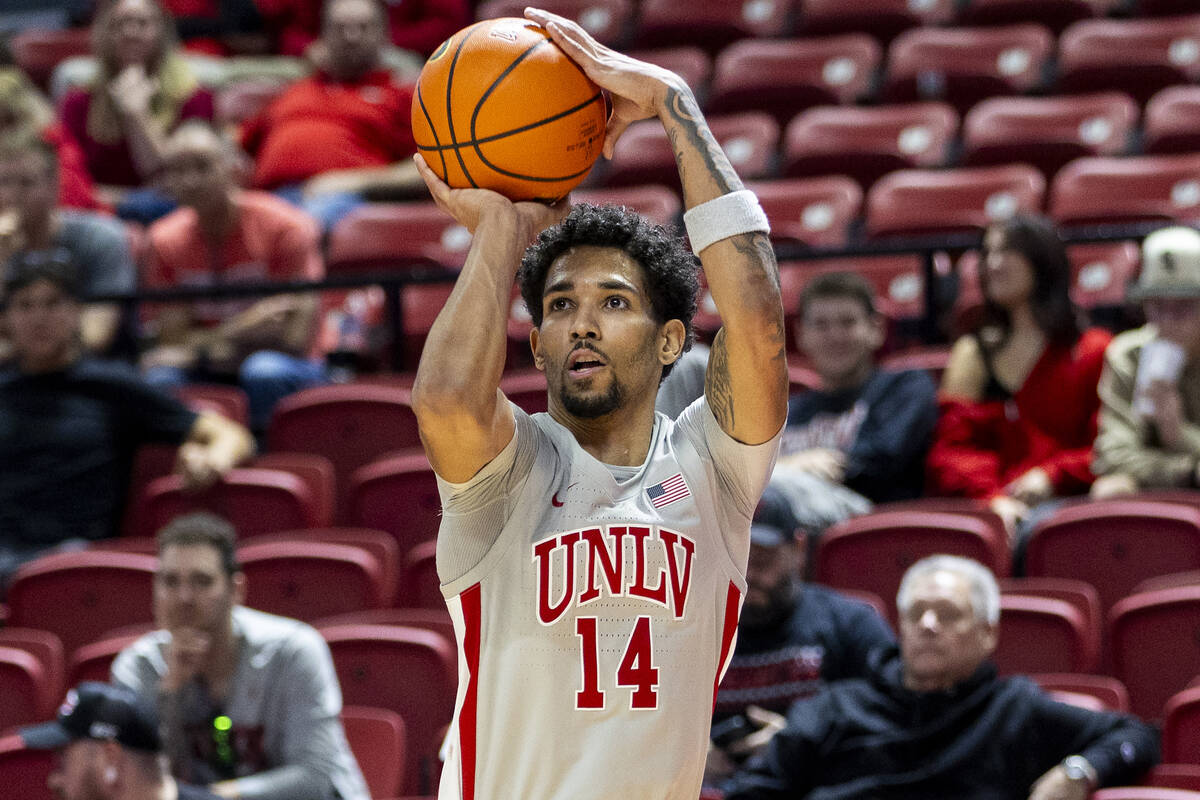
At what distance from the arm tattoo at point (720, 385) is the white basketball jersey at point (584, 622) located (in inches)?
1.6

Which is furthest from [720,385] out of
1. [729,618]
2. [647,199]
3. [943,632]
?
[647,199]

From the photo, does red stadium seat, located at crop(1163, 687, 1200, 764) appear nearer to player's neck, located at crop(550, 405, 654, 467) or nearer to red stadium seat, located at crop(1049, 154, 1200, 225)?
player's neck, located at crop(550, 405, 654, 467)

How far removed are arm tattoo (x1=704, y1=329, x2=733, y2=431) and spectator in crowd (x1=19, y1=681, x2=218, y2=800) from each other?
5.64 feet

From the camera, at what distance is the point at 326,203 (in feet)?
23.7

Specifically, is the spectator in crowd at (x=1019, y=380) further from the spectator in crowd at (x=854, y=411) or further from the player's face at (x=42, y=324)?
the player's face at (x=42, y=324)

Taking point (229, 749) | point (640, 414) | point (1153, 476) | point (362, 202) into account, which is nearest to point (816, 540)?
point (1153, 476)

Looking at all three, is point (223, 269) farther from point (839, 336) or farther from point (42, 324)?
point (839, 336)

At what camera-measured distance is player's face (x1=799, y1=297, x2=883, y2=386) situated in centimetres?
508

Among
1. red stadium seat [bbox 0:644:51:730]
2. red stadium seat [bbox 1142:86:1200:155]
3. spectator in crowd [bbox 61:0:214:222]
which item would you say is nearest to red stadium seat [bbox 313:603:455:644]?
red stadium seat [bbox 0:644:51:730]

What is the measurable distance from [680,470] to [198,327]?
4194mm

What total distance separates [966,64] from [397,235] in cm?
262

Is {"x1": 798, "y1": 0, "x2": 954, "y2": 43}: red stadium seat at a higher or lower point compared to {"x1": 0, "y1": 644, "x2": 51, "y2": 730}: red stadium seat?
higher

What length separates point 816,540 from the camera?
480cm

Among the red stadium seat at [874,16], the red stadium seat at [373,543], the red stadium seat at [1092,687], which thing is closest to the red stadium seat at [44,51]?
the red stadium seat at [874,16]
